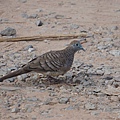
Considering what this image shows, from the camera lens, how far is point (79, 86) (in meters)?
7.11

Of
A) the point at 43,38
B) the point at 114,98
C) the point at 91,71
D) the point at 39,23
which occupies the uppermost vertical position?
the point at 39,23

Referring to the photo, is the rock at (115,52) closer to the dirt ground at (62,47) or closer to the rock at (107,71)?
the dirt ground at (62,47)

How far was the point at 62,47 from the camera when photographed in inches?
353

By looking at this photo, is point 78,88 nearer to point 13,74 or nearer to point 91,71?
point 91,71

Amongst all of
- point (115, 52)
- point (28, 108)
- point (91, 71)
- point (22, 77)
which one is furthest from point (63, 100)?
point (115, 52)

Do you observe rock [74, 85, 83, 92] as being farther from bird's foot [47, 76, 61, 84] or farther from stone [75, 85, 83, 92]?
bird's foot [47, 76, 61, 84]

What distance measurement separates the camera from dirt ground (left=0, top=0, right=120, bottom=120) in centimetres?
630

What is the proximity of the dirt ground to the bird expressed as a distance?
0.20 metres

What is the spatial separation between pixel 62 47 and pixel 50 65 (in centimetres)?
183

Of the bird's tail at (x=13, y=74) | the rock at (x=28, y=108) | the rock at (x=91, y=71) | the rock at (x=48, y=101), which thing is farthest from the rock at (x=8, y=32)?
the rock at (x=28, y=108)

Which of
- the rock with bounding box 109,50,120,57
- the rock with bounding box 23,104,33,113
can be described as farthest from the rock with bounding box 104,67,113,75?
the rock with bounding box 23,104,33,113

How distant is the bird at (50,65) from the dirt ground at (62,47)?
204mm

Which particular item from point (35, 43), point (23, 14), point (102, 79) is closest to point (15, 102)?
point (102, 79)

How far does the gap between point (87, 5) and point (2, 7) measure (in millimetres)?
1932
